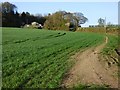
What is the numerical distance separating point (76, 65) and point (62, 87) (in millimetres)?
5847

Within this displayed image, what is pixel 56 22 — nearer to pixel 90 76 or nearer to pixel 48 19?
pixel 48 19

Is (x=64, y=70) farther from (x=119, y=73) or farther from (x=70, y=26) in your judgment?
(x=70, y=26)

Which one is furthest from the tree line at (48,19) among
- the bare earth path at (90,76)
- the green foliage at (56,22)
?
the bare earth path at (90,76)

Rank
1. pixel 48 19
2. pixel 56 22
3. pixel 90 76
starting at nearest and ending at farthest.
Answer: pixel 90 76, pixel 56 22, pixel 48 19

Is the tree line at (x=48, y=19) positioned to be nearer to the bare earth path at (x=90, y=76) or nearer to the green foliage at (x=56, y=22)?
the green foliage at (x=56, y=22)

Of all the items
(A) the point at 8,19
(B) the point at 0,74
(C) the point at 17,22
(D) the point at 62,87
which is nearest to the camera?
(D) the point at 62,87

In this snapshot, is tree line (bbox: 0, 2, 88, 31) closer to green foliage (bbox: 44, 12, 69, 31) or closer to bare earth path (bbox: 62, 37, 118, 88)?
green foliage (bbox: 44, 12, 69, 31)

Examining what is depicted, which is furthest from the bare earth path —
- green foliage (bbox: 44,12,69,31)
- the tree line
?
green foliage (bbox: 44,12,69,31)

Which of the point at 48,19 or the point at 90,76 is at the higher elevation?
the point at 48,19

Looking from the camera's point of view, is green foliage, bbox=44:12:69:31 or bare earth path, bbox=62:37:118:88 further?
green foliage, bbox=44:12:69:31

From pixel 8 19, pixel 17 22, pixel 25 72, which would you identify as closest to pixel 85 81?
pixel 25 72

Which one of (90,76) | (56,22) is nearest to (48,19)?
(56,22)

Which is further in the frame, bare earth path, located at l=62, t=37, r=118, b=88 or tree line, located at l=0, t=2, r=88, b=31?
tree line, located at l=0, t=2, r=88, b=31

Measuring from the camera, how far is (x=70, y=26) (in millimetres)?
127875
